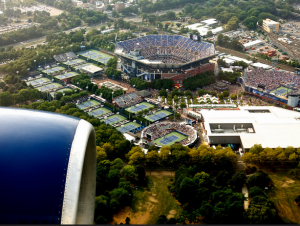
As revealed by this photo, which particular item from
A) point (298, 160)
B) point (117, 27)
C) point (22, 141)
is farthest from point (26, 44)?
point (22, 141)

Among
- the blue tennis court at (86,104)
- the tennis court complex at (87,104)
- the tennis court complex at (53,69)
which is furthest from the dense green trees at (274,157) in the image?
the tennis court complex at (53,69)

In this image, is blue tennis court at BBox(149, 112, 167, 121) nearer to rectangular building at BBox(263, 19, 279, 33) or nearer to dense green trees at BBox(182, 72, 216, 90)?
dense green trees at BBox(182, 72, 216, 90)

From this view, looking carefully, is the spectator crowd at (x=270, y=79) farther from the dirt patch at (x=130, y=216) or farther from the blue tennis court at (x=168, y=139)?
the dirt patch at (x=130, y=216)

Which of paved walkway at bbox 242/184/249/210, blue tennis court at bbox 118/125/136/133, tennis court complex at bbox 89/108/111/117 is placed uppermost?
paved walkway at bbox 242/184/249/210

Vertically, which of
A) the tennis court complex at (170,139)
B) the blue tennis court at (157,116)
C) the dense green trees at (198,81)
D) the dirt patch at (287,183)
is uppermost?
the dense green trees at (198,81)

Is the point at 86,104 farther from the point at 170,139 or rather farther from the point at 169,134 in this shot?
the point at 170,139

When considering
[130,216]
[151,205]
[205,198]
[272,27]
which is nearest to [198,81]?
[205,198]

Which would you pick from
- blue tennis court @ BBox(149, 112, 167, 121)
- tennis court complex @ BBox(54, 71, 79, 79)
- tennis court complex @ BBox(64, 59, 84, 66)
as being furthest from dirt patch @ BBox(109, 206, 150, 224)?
tennis court complex @ BBox(64, 59, 84, 66)
